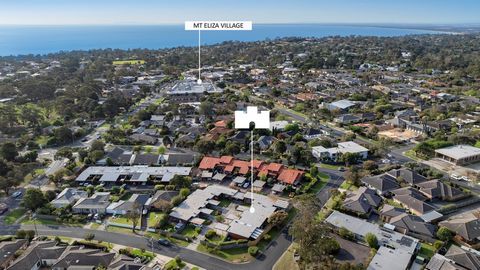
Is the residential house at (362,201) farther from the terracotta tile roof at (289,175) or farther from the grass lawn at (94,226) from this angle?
the grass lawn at (94,226)

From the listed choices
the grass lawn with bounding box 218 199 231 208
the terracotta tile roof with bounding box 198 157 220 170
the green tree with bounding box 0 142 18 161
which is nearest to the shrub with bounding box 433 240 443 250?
the grass lawn with bounding box 218 199 231 208

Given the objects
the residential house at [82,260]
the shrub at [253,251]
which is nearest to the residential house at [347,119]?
the shrub at [253,251]

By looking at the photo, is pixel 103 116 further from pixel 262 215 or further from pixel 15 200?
pixel 262 215

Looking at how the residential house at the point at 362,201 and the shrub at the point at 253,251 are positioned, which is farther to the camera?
the residential house at the point at 362,201

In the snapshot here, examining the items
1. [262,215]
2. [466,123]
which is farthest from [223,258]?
[466,123]

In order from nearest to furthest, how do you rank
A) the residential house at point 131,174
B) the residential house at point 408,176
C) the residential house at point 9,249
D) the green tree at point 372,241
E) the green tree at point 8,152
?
1. the residential house at point 9,249
2. the green tree at point 372,241
3. the residential house at point 408,176
4. the residential house at point 131,174
5. the green tree at point 8,152

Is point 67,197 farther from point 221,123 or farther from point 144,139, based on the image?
point 221,123

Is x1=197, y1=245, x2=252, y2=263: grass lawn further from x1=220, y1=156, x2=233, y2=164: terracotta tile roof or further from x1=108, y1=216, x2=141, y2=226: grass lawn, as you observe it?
x1=220, y1=156, x2=233, y2=164: terracotta tile roof
